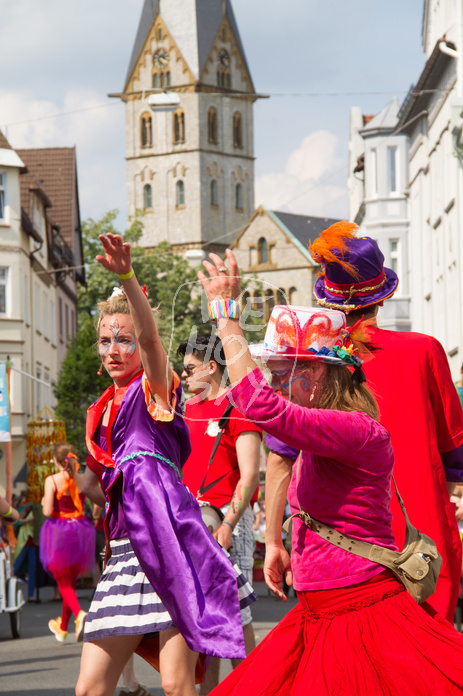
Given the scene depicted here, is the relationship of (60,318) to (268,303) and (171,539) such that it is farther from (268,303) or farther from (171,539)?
(268,303)

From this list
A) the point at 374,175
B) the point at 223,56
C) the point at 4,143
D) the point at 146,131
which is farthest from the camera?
the point at 146,131

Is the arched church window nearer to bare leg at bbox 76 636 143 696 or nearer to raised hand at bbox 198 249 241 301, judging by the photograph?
raised hand at bbox 198 249 241 301

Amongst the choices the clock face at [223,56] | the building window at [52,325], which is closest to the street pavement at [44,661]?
the building window at [52,325]

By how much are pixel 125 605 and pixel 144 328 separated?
1074mm

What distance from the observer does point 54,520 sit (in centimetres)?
1386

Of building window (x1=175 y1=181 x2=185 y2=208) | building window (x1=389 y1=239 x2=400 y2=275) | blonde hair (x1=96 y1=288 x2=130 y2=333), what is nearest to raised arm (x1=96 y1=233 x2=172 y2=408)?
blonde hair (x1=96 y1=288 x2=130 y2=333)

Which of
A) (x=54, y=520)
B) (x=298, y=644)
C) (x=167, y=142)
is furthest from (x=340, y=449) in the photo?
(x=167, y=142)

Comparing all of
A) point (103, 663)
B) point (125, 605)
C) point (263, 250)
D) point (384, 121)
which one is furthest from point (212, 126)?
point (103, 663)

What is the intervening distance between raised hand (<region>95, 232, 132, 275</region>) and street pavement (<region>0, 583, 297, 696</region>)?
16.4 feet

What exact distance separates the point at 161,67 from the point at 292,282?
30.8 meters

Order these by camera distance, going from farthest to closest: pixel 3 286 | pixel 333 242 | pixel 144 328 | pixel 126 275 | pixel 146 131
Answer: pixel 146 131
pixel 3 286
pixel 144 328
pixel 126 275
pixel 333 242

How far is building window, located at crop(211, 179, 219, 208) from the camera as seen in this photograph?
4664 inches

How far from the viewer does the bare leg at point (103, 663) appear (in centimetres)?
460

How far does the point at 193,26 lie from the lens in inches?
4609
